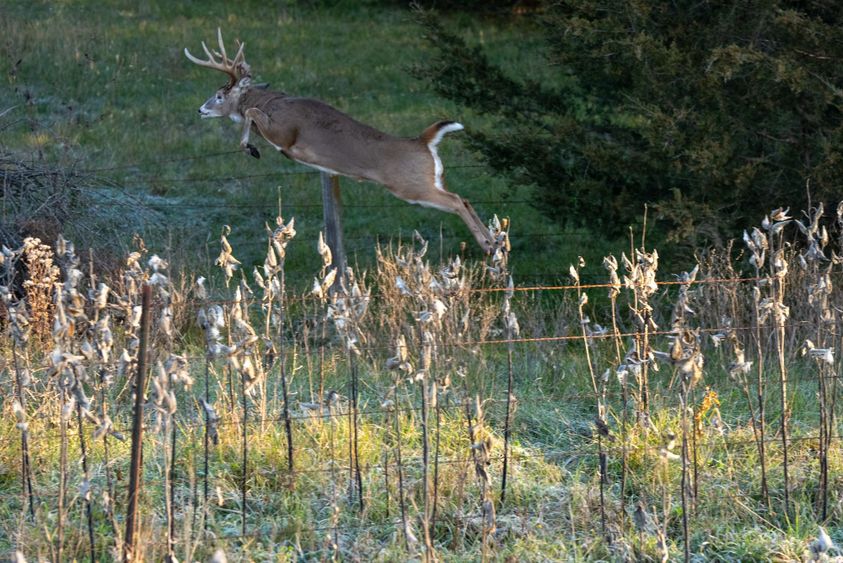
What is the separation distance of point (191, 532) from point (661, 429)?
7.99 ft

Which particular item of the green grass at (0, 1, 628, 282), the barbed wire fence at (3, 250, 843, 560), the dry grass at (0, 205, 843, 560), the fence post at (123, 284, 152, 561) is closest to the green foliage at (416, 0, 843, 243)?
the green grass at (0, 1, 628, 282)

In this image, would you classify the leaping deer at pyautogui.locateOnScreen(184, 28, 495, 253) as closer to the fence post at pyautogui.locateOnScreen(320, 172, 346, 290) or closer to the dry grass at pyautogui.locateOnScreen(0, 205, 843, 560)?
the fence post at pyautogui.locateOnScreen(320, 172, 346, 290)

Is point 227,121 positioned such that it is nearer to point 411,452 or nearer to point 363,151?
point 363,151

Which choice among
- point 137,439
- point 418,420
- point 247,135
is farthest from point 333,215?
point 137,439

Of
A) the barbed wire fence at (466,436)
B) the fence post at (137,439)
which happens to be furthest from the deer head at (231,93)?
the fence post at (137,439)

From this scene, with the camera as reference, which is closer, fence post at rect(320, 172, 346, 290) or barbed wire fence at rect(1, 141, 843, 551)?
barbed wire fence at rect(1, 141, 843, 551)

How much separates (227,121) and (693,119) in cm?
878

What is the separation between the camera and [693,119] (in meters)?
8.78

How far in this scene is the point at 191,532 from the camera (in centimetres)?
510

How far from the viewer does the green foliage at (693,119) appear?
8.51 meters

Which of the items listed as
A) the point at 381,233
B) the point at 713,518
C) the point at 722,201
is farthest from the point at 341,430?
the point at 381,233

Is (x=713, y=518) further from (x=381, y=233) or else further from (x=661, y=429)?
(x=381, y=233)

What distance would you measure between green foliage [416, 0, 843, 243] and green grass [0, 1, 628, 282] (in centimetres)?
95

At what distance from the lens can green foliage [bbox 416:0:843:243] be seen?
8508 mm
